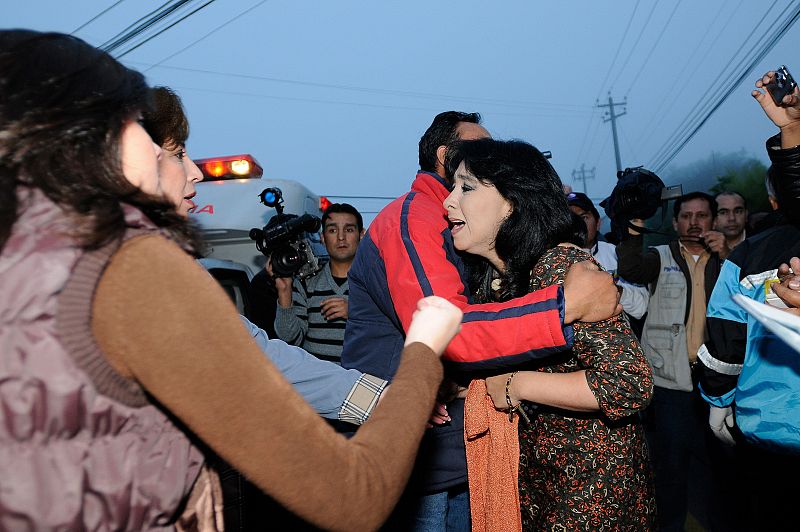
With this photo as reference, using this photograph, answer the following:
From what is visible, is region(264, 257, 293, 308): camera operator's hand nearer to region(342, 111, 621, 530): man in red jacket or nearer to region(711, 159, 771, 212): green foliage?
region(342, 111, 621, 530): man in red jacket

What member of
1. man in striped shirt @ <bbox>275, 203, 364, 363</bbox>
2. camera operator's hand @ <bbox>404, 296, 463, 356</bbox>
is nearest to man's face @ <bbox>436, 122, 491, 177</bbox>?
camera operator's hand @ <bbox>404, 296, 463, 356</bbox>

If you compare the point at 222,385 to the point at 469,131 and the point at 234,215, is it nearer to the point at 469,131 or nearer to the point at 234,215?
the point at 469,131

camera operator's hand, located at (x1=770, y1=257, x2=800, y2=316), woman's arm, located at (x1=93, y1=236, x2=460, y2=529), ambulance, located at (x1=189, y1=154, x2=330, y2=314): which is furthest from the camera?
ambulance, located at (x1=189, y1=154, x2=330, y2=314)

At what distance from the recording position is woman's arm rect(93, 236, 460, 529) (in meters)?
0.86

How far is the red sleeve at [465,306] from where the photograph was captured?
1833 millimetres

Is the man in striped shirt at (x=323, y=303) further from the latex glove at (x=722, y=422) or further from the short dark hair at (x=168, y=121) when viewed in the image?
the short dark hair at (x=168, y=121)

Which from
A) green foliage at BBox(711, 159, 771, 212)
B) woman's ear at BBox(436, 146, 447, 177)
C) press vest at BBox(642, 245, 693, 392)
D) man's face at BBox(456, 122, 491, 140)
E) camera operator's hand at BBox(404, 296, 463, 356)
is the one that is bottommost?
green foliage at BBox(711, 159, 771, 212)

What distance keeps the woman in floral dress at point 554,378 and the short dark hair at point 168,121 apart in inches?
43.6

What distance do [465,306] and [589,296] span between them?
15.7 inches

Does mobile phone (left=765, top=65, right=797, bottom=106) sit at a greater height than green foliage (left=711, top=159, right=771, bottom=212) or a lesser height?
greater

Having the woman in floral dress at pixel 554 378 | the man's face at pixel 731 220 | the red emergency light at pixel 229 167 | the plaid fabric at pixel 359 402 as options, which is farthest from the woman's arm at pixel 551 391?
the red emergency light at pixel 229 167

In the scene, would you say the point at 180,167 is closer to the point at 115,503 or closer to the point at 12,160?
the point at 12,160

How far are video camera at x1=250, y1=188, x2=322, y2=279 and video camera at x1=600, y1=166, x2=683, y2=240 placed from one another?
8.01 ft

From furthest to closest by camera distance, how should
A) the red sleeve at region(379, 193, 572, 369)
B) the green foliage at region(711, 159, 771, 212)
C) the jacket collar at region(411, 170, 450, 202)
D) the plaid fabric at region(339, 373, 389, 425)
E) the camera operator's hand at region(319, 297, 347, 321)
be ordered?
the green foliage at region(711, 159, 771, 212) → the camera operator's hand at region(319, 297, 347, 321) → the jacket collar at region(411, 170, 450, 202) → the plaid fabric at region(339, 373, 389, 425) → the red sleeve at region(379, 193, 572, 369)
